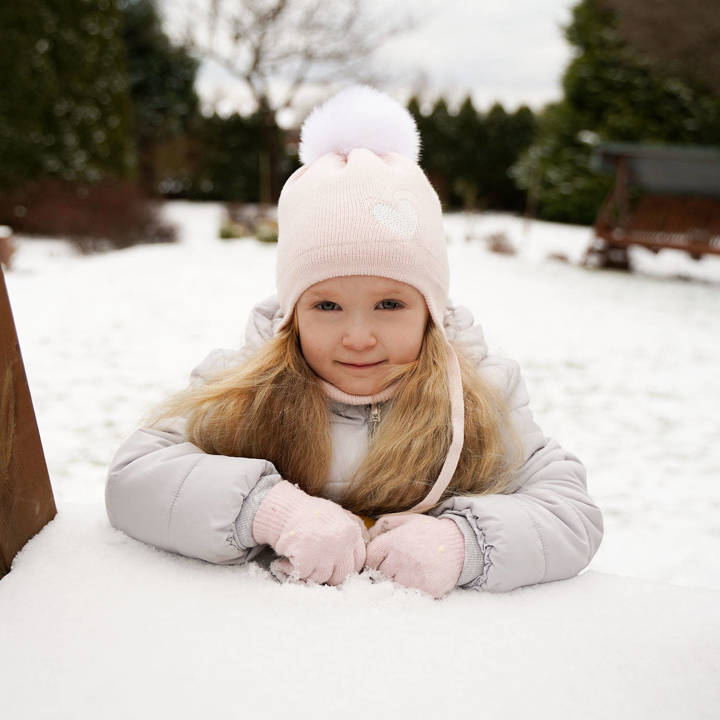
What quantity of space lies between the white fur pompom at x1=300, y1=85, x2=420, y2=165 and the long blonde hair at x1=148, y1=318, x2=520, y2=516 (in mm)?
419

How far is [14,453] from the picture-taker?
1140 mm

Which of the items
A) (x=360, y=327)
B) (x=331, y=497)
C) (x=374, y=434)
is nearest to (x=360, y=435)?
(x=374, y=434)

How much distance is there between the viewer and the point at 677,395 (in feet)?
13.0

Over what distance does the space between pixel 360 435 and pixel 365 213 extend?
45 centimetres

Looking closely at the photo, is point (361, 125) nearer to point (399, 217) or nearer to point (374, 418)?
point (399, 217)

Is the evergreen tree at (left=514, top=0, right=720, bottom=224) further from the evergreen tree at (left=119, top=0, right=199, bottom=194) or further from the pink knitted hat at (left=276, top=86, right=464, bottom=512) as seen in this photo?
the pink knitted hat at (left=276, top=86, right=464, bottom=512)

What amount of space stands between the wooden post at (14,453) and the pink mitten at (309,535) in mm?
401

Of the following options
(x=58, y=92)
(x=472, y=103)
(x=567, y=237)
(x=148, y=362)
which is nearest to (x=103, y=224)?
(x=58, y=92)

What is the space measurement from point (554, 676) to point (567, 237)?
12616 millimetres

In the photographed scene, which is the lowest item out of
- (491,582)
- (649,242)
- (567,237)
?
(567,237)

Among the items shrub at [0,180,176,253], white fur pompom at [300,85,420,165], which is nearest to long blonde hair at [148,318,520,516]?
white fur pompom at [300,85,420,165]

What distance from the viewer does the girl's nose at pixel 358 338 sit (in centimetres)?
129

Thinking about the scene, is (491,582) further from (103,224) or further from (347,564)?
(103,224)

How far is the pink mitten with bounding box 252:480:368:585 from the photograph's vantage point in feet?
3.76
